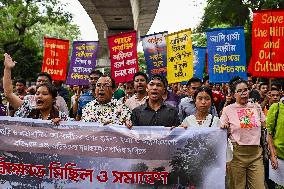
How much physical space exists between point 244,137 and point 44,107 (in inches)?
82.3

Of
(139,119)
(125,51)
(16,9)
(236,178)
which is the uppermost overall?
(16,9)

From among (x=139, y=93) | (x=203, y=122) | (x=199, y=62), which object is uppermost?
(x=199, y=62)

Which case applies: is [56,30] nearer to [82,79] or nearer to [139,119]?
[82,79]

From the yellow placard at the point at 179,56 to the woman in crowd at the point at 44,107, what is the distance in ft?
14.8

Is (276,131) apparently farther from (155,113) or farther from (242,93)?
(155,113)

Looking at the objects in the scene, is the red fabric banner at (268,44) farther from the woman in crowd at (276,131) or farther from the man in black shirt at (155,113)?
the man in black shirt at (155,113)

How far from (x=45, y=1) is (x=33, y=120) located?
28.3 m

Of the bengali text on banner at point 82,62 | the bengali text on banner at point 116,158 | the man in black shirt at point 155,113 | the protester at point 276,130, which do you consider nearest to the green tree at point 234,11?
the bengali text on banner at point 82,62

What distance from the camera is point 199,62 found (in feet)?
41.1

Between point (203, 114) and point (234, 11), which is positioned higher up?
point (234, 11)

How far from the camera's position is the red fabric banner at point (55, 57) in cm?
1019

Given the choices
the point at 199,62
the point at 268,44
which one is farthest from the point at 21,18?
the point at 268,44

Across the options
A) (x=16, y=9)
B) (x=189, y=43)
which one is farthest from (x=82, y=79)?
(x=16, y=9)

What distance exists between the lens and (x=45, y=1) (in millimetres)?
31688
